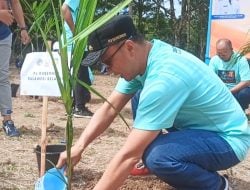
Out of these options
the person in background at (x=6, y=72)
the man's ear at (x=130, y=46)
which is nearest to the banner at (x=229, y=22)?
the person in background at (x=6, y=72)

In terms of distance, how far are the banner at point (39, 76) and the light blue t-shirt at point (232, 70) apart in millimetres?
2709

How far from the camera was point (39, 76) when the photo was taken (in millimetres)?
3016

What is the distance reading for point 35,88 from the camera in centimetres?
304

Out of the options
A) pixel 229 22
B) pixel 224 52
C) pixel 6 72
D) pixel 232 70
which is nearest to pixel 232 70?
pixel 232 70

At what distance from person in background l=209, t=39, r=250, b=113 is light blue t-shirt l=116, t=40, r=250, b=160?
107 inches

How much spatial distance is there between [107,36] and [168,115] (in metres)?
0.43

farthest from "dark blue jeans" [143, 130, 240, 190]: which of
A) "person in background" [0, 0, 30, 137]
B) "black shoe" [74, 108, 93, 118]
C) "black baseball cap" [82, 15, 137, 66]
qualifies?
"black shoe" [74, 108, 93, 118]

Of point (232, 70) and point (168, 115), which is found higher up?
point (168, 115)

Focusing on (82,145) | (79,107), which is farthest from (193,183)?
(79,107)

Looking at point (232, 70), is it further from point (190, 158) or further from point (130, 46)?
point (130, 46)

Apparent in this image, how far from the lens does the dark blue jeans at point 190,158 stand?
7.84 ft

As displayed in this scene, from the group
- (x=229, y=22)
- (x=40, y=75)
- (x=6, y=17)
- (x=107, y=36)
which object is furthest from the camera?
(x=229, y=22)

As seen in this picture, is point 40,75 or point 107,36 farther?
point 40,75

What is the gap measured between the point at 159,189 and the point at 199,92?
83 cm
